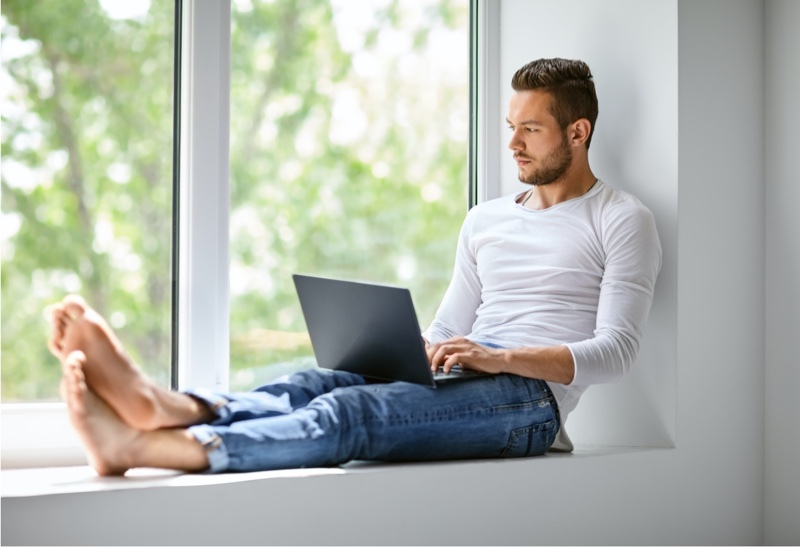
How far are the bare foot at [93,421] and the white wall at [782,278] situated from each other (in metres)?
1.49

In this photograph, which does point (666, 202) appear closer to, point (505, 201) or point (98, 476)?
point (505, 201)

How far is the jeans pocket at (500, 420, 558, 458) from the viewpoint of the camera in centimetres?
183

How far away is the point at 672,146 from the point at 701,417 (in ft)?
2.09

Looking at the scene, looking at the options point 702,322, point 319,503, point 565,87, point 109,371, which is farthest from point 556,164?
point 109,371

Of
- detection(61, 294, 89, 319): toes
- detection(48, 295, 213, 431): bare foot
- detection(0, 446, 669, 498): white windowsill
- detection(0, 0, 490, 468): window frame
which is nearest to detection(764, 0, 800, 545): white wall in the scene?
detection(0, 446, 669, 498): white windowsill

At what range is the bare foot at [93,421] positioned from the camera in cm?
142

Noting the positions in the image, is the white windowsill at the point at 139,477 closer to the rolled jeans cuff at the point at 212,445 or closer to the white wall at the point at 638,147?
the rolled jeans cuff at the point at 212,445

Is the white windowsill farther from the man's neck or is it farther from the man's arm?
the man's neck

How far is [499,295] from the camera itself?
7.02 ft

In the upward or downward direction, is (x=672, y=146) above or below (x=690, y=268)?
above

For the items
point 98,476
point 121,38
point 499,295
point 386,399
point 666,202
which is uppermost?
point 121,38

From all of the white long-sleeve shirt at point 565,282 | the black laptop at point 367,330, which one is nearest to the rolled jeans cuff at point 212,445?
the black laptop at point 367,330

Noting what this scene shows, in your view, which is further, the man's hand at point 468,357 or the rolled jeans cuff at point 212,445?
the man's hand at point 468,357

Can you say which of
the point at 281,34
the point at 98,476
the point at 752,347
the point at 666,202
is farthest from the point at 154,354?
the point at 752,347
